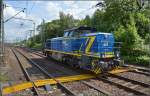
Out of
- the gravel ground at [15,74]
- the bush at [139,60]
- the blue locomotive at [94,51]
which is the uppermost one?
the blue locomotive at [94,51]

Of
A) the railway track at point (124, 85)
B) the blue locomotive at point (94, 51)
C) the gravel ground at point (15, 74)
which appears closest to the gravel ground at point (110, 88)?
the railway track at point (124, 85)

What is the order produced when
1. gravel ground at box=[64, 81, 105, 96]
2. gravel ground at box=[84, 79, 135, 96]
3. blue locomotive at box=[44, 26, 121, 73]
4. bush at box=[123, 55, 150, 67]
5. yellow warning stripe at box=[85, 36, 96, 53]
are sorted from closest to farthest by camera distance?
1. gravel ground at box=[84, 79, 135, 96]
2. gravel ground at box=[64, 81, 105, 96]
3. blue locomotive at box=[44, 26, 121, 73]
4. yellow warning stripe at box=[85, 36, 96, 53]
5. bush at box=[123, 55, 150, 67]

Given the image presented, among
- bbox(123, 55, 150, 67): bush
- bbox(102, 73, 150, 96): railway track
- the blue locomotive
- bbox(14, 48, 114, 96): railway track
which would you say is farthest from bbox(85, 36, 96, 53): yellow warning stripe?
bbox(123, 55, 150, 67): bush

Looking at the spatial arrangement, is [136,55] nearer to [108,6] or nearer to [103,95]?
[108,6]

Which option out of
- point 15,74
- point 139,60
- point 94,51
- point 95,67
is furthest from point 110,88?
point 139,60

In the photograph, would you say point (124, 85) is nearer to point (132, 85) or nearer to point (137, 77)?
point (132, 85)

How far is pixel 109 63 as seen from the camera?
55.1 ft

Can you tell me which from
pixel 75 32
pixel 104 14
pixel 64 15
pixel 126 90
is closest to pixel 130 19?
pixel 104 14

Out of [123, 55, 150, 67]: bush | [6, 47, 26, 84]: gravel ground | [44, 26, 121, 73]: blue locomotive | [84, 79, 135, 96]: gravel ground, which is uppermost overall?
[44, 26, 121, 73]: blue locomotive

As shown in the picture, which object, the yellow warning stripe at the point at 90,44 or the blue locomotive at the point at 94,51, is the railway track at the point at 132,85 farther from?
the yellow warning stripe at the point at 90,44

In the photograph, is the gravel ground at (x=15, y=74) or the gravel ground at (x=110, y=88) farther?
the gravel ground at (x=15, y=74)

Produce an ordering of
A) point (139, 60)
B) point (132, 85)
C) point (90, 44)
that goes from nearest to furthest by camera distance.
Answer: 1. point (132, 85)
2. point (90, 44)
3. point (139, 60)

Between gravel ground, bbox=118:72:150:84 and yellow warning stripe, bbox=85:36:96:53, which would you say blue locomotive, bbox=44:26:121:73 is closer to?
yellow warning stripe, bbox=85:36:96:53

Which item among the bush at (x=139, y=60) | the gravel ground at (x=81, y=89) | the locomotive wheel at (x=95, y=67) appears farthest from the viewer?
the bush at (x=139, y=60)
